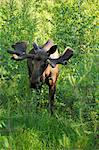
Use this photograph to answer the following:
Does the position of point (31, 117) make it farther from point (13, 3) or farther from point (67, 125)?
point (13, 3)

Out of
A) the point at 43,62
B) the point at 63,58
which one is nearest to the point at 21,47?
the point at 43,62

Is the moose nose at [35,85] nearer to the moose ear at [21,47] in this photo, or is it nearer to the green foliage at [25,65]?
the green foliage at [25,65]

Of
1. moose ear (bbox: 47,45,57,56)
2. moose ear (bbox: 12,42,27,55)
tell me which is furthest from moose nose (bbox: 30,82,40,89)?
moose ear (bbox: 12,42,27,55)

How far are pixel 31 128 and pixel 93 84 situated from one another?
2.30 metres

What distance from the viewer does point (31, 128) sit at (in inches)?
257

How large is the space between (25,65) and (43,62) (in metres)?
1.27

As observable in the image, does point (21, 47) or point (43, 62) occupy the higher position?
point (21, 47)

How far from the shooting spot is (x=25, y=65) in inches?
349

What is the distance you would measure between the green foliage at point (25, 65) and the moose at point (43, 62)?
0.62 feet

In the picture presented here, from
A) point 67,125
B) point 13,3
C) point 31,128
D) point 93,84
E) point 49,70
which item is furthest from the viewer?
point 13,3

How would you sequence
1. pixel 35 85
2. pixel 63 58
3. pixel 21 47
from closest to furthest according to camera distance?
1. pixel 35 85
2. pixel 63 58
3. pixel 21 47

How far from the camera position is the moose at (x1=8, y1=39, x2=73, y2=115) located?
7.59m

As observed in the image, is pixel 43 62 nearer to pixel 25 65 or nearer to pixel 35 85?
pixel 35 85

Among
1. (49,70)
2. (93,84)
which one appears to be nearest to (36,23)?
(49,70)
